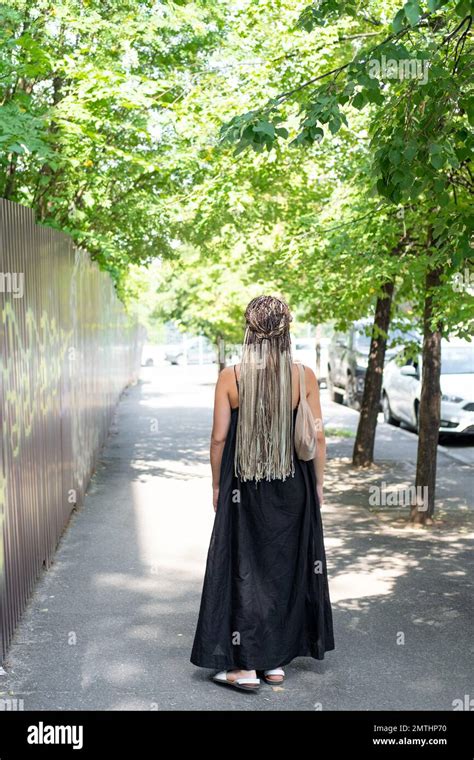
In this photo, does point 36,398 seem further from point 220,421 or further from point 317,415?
point 317,415

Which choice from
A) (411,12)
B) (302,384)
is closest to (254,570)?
(302,384)

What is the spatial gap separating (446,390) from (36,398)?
431 inches

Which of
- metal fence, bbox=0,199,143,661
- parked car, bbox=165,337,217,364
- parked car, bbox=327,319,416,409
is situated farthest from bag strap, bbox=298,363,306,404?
parked car, bbox=165,337,217,364

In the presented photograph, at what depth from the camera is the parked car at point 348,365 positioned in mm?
25000

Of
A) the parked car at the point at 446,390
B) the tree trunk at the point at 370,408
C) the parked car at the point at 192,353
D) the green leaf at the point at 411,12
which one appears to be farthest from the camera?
the parked car at the point at 192,353

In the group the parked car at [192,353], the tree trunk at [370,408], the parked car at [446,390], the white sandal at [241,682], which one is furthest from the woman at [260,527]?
the parked car at [192,353]

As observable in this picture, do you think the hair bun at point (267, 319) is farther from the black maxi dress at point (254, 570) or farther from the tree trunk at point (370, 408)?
the tree trunk at point (370, 408)

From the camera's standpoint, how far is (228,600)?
5.19 meters

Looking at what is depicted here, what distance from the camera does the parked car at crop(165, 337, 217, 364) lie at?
6944cm

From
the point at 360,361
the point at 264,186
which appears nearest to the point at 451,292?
the point at 264,186

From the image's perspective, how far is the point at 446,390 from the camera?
55.5 feet

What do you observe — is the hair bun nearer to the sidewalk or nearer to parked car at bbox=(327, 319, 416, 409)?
the sidewalk

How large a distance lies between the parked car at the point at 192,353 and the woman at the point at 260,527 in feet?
204

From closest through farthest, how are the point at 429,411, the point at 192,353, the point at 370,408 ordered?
the point at 429,411 < the point at 370,408 < the point at 192,353
